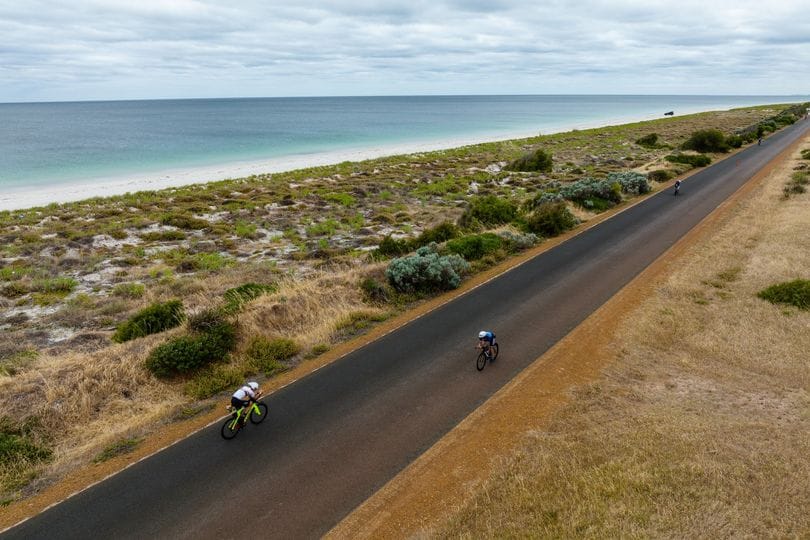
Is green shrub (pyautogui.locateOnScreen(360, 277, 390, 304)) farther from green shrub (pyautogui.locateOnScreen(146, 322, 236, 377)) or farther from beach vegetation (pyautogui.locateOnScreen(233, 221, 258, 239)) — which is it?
beach vegetation (pyautogui.locateOnScreen(233, 221, 258, 239))

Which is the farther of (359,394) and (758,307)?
(758,307)

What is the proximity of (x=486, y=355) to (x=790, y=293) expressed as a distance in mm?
11532

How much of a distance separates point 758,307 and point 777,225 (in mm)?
13862

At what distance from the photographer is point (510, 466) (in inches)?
347

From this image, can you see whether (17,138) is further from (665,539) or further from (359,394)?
(665,539)

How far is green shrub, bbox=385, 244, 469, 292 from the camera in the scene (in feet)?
60.6

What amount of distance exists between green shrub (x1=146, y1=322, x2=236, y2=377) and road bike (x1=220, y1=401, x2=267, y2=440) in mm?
2704

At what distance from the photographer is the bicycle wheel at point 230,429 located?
1002 centimetres

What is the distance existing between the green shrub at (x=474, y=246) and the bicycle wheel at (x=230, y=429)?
1416cm

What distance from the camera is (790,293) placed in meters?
16.1

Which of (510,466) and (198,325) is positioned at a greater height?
(198,325)

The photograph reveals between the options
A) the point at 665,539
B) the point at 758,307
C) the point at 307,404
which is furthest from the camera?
the point at 758,307

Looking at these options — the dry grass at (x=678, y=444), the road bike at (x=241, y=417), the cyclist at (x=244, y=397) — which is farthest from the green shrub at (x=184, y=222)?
the dry grass at (x=678, y=444)

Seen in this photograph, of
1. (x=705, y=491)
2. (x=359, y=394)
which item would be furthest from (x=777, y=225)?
(x=359, y=394)
